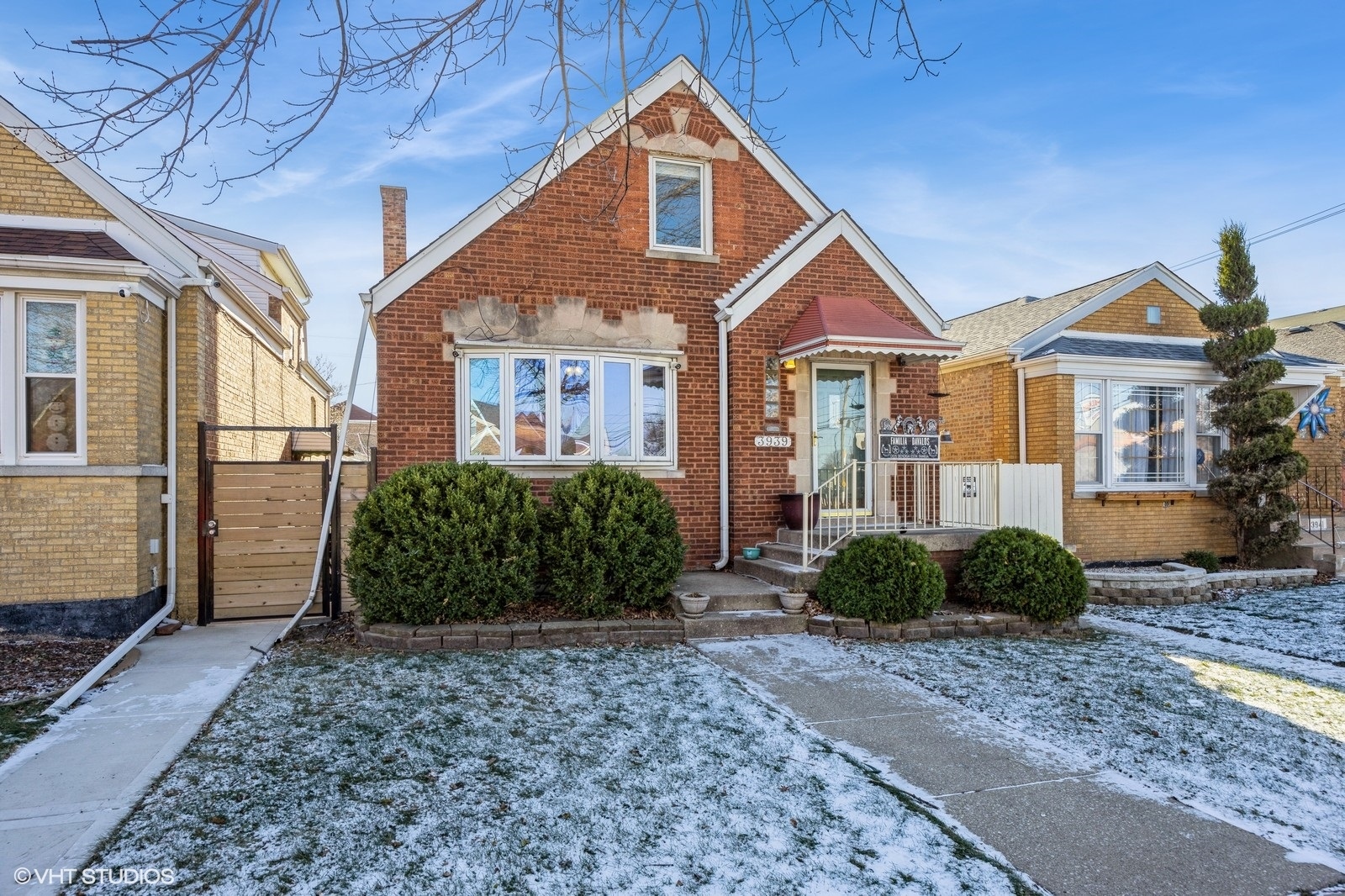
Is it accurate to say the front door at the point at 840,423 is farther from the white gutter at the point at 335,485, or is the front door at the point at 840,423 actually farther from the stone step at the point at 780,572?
the white gutter at the point at 335,485

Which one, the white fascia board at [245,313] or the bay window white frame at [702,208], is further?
the bay window white frame at [702,208]

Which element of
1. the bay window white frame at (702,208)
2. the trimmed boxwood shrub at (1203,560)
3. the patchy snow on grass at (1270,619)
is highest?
the bay window white frame at (702,208)

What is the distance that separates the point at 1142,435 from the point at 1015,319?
3.63 m

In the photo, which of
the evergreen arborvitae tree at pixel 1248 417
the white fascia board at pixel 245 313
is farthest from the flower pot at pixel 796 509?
the white fascia board at pixel 245 313

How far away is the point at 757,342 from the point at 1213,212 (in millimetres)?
8390

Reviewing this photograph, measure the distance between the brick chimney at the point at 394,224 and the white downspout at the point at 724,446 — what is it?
501 centimetres

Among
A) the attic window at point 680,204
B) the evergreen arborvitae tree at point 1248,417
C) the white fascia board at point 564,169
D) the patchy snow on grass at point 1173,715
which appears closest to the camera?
the patchy snow on grass at point 1173,715

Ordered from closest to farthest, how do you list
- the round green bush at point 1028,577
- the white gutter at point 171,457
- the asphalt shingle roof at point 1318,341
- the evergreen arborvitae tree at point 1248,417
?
the round green bush at point 1028,577 < the white gutter at point 171,457 < the evergreen arborvitae tree at point 1248,417 < the asphalt shingle roof at point 1318,341

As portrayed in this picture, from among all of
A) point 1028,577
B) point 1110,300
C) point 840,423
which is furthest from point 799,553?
point 1110,300

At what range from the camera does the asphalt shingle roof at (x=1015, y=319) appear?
1371cm

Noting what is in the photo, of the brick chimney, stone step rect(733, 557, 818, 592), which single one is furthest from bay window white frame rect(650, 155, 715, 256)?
stone step rect(733, 557, 818, 592)

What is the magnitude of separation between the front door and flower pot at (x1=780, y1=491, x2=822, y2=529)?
1.56 ft

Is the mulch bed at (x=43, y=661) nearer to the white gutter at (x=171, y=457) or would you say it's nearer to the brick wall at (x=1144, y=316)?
the white gutter at (x=171, y=457)

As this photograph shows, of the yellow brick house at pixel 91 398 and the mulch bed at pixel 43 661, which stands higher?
the yellow brick house at pixel 91 398
